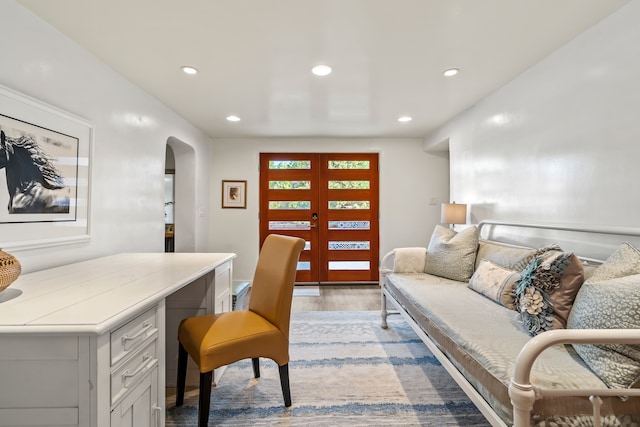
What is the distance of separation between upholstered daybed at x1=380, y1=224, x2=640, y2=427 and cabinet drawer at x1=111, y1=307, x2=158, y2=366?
50.0 inches

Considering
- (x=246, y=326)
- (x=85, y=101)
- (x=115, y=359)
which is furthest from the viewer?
(x=85, y=101)

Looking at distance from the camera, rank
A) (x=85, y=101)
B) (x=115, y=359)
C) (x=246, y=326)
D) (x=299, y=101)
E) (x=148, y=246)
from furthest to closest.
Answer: (x=299, y=101)
(x=148, y=246)
(x=85, y=101)
(x=246, y=326)
(x=115, y=359)

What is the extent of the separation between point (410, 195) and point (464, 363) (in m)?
3.41

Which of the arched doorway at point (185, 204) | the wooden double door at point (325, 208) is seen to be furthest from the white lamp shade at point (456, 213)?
the arched doorway at point (185, 204)

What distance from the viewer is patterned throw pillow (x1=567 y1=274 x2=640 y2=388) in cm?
99

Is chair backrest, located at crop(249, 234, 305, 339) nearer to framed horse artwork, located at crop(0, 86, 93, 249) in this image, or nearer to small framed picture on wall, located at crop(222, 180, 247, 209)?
framed horse artwork, located at crop(0, 86, 93, 249)

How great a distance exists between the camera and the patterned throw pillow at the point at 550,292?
1.37 m

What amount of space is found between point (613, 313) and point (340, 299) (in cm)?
308

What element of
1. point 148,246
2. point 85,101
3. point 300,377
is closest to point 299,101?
point 85,101

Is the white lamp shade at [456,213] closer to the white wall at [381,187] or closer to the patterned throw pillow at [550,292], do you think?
the white wall at [381,187]

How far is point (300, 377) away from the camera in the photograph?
205cm

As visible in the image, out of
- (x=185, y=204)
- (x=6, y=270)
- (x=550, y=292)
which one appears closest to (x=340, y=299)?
(x=185, y=204)

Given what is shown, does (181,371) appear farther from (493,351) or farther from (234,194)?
(234,194)

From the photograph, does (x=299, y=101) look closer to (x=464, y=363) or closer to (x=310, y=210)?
(x=310, y=210)
